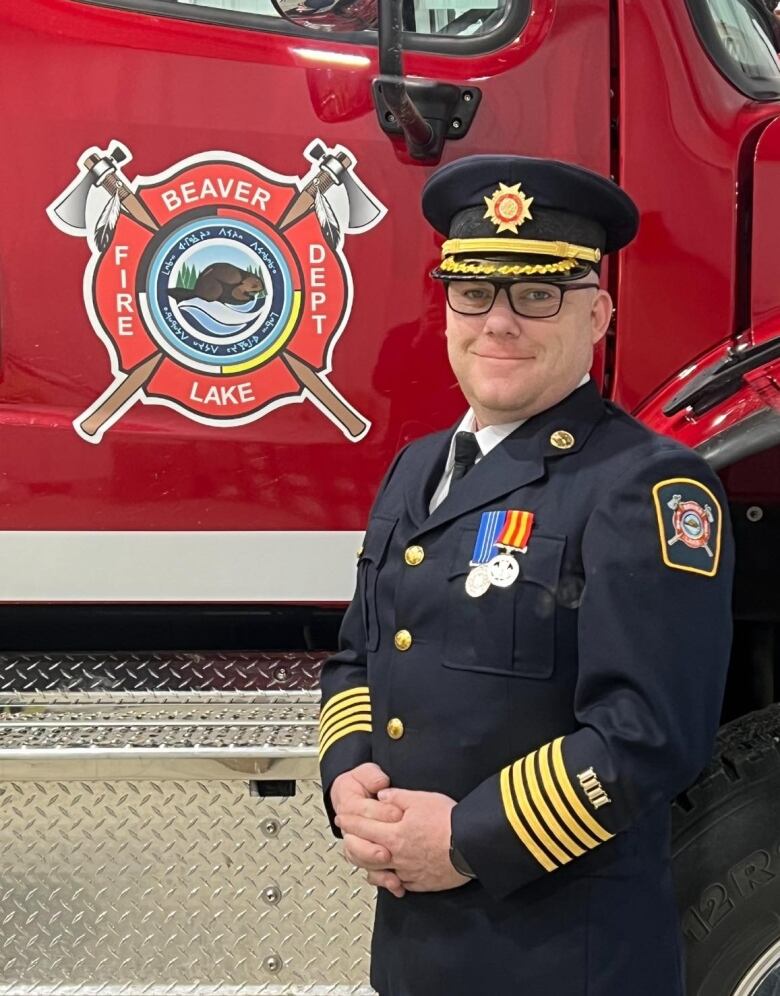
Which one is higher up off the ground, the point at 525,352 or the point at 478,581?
the point at 525,352

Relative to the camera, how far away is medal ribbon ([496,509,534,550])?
1219 mm

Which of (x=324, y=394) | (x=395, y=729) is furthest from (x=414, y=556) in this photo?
(x=324, y=394)

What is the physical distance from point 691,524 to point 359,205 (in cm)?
96

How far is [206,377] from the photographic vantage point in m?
1.90

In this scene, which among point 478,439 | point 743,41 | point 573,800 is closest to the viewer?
point 573,800

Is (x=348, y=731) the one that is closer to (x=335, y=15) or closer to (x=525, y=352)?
(x=525, y=352)

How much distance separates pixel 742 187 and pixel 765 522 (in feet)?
1.84

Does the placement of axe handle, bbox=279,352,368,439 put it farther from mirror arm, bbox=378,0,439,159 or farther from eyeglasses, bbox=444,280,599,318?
eyeglasses, bbox=444,280,599,318

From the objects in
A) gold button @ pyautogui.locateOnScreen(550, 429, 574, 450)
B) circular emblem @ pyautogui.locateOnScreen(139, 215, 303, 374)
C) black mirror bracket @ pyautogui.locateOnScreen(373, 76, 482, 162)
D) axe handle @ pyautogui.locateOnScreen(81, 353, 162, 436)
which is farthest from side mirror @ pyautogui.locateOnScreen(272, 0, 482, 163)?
gold button @ pyautogui.locateOnScreen(550, 429, 574, 450)

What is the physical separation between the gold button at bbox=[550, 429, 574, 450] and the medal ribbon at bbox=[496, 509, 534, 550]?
8 cm

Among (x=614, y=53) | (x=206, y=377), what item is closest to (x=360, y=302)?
(x=206, y=377)

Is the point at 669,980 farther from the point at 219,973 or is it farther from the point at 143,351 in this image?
the point at 143,351

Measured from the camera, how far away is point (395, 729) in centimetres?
129

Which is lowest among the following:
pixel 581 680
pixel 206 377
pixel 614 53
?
pixel 581 680
